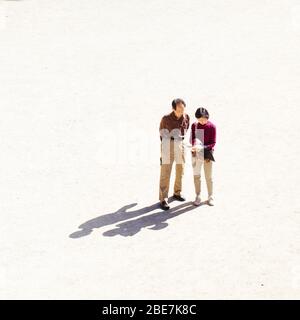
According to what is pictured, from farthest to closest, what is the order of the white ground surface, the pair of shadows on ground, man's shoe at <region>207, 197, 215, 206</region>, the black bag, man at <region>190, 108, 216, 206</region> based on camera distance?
1. man's shoe at <region>207, 197, 215, 206</region>
2. the black bag
3. man at <region>190, 108, 216, 206</region>
4. the pair of shadows on ground
5. the white ground surface

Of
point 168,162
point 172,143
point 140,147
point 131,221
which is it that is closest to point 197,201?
point 168,162

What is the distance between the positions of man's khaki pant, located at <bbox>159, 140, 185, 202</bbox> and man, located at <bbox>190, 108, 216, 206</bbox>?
240mm

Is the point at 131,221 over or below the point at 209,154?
below

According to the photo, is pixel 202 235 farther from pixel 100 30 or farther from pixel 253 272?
pixel 100 30

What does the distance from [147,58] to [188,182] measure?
551 centimetres

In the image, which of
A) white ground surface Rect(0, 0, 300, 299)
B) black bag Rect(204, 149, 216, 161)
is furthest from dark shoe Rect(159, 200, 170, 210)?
black bag Rect(204, 149, 216, 161)

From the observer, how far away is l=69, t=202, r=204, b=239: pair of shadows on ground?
966 centimetres

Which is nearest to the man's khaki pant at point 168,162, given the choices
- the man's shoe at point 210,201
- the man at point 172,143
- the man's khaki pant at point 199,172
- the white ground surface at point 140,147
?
the man at point 172,143

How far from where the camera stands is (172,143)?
10.1 m

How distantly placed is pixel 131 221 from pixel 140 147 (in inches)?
98.7

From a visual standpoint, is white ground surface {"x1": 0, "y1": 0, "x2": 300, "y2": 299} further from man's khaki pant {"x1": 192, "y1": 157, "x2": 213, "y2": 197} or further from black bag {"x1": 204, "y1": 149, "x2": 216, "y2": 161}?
black bag {"x1": 204, "y1": 149, "x2": 216, "y2": 161}

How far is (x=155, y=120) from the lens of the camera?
515 inches

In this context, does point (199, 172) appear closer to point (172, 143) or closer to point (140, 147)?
point (172, 143)
